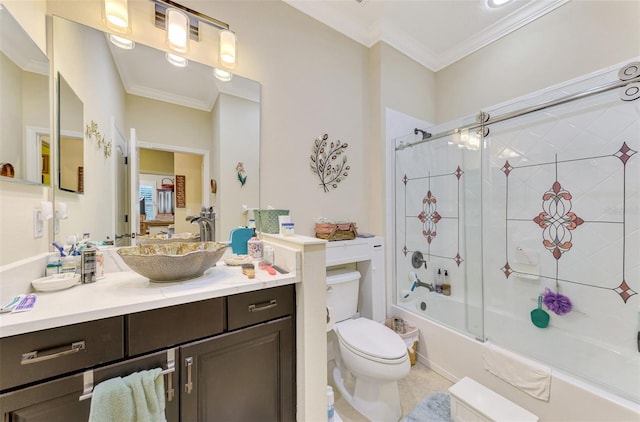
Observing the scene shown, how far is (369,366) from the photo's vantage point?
1.39 m

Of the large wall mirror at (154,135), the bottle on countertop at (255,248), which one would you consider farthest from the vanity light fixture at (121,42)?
the bottle on countertop at (255,248)

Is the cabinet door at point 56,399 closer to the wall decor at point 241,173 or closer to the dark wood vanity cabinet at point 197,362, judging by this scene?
the dark wood vanity cabinet at point 197,362

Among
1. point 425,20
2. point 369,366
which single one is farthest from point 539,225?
point 425,20

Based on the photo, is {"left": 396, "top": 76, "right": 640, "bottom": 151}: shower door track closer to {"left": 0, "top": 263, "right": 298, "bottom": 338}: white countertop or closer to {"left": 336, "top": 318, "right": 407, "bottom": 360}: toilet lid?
{"left": 336, "top": 318, "right": 407, "bottom": 360}: toilet lid

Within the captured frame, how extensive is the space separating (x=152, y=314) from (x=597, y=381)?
2159 millimetres

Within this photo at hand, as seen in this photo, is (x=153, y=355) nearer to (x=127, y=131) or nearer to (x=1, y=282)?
(x=1, y=282)

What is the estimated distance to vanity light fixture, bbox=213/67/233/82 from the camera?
1.49 m

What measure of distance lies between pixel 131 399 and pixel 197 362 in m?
0.20

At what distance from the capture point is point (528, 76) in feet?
6.49

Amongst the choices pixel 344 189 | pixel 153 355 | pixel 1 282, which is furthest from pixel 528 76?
pixel 1 282

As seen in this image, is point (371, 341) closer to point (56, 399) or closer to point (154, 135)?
point (56, 399)

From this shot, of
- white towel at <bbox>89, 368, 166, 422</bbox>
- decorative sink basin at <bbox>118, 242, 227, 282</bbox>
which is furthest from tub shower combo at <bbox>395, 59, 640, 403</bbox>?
white towel at <bbox>89, 368, 166, 422</bbox>

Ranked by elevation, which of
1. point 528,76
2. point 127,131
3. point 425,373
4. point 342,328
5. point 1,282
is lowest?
point 425,373

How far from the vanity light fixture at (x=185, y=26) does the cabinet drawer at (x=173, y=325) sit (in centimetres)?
138
